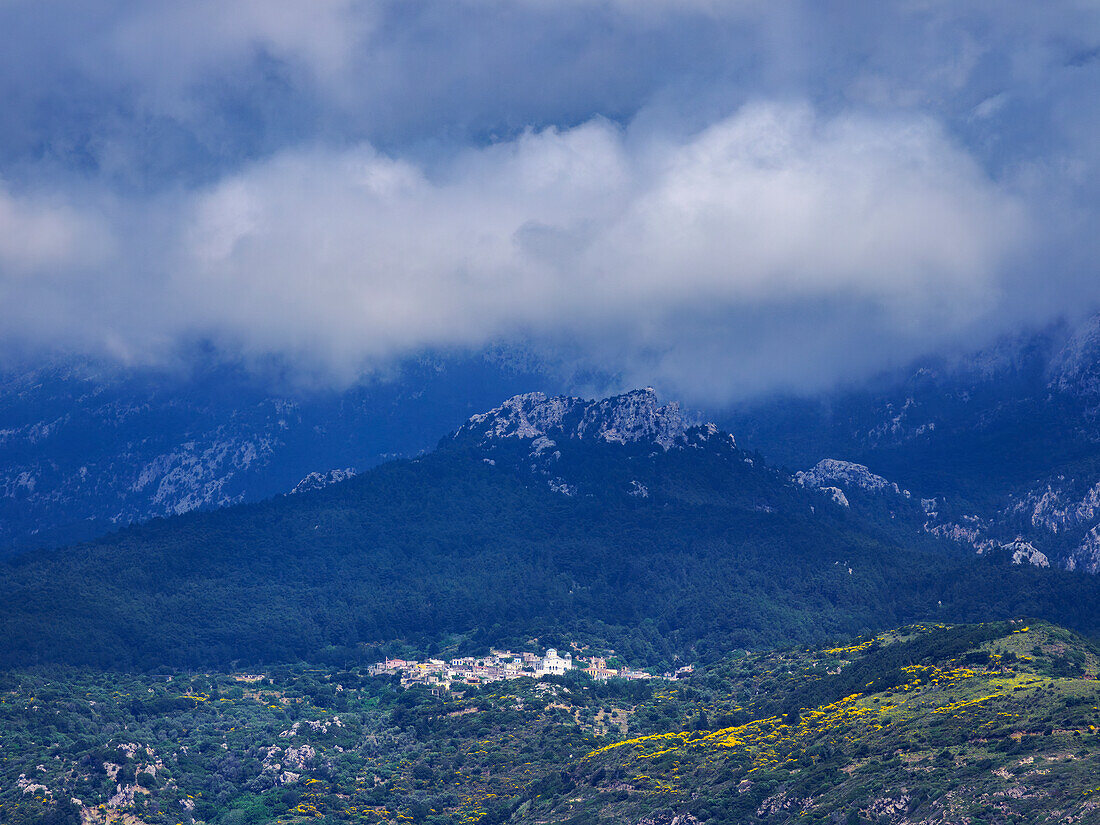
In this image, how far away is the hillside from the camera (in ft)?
377

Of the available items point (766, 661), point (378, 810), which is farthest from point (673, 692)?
point (378, 810)

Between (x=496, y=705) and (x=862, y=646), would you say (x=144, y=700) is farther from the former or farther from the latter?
(x=862, y=646)

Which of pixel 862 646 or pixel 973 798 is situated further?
pixel 862 646

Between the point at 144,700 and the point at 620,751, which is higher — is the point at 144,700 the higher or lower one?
the higher one

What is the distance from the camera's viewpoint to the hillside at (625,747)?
115 m

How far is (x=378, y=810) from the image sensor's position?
152375 millimetres

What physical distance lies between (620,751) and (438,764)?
980 inches

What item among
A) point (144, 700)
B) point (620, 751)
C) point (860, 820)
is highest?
point (144, 700)

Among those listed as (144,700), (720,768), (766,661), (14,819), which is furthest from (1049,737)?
(144,700)

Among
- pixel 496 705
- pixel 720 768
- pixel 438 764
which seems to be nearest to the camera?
pixel 720 768

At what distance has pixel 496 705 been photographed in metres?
184

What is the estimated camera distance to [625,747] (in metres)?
153

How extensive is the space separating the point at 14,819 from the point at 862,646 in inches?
4229

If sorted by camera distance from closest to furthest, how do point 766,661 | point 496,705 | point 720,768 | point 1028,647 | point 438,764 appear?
point 720,768 → point 1028,647 → point 438,764 → point 496,705 → point 766,661
